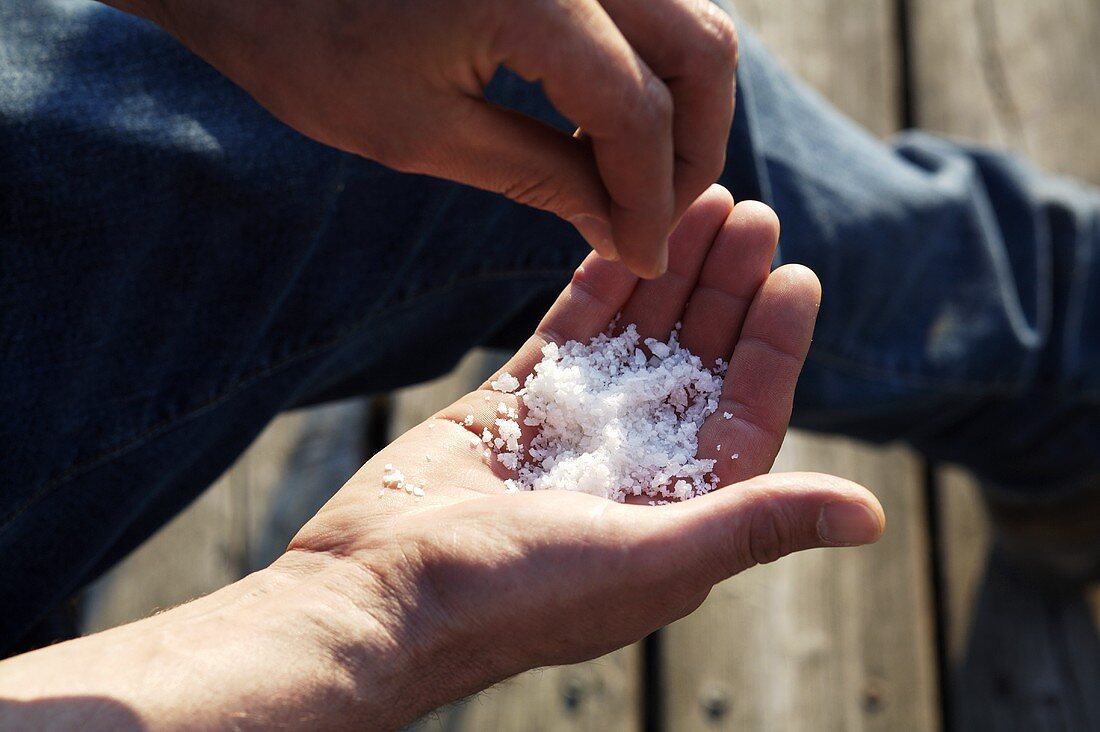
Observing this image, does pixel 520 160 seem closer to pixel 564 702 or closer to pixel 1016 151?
pixel 564 702

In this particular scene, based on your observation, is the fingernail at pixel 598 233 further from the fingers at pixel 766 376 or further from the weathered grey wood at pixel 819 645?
the weathered grey wood at pixel 819 645

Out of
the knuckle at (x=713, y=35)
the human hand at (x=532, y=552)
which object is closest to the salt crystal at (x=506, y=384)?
the human hand at (x=532, y=552)

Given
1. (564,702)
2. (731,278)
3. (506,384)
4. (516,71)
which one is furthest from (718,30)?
(564,702)

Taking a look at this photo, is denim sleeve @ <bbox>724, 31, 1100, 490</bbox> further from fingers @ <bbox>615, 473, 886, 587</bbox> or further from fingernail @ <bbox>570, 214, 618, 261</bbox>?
fingers @ <bbox>615, 473, 886, 587</bbox>

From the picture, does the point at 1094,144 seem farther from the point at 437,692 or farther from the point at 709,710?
the point at 437,692

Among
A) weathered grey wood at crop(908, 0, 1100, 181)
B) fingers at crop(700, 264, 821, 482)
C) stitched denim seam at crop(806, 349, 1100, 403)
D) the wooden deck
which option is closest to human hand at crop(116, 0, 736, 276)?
fingers at crop(700, 264, 821, 482)

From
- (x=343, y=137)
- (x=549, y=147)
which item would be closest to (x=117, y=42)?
(x=343, y=137)
